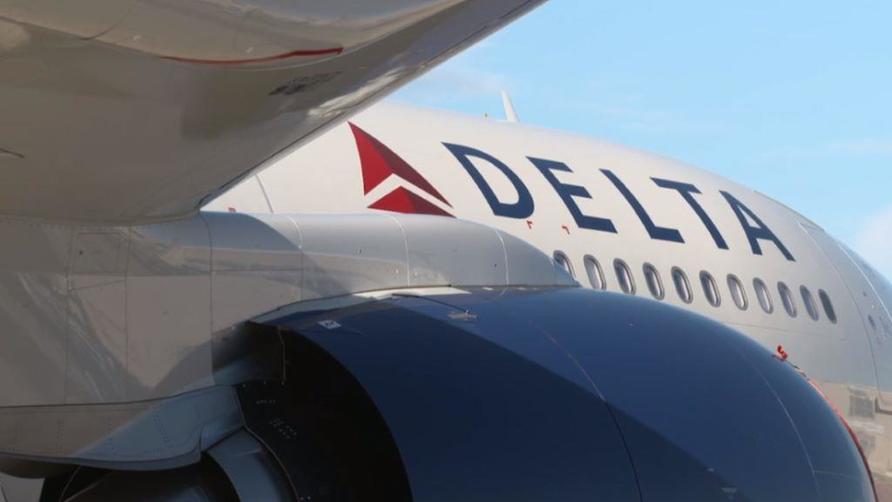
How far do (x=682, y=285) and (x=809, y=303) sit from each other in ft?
6.19

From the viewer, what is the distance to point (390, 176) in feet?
28.2

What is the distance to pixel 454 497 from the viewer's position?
16.0 ft

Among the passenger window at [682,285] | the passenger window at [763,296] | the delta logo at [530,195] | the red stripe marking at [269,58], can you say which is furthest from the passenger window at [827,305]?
the red stripe marking at [269,58]

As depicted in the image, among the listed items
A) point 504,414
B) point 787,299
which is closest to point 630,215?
point 787,299

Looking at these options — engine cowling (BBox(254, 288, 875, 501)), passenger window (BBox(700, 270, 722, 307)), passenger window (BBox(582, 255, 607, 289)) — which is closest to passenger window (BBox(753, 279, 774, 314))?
passenger window (BBox(700, 270, 722, 307))

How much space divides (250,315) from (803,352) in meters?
7.21

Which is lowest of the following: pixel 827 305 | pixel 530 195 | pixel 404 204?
pixel 827 305

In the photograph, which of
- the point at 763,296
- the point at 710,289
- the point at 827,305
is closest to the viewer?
the point at 710,289

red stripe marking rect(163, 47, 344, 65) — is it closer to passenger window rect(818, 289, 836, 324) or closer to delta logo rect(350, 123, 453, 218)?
delta logo rect(350, 123, 453, 218)

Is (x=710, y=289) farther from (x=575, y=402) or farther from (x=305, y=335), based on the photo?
(x=305, y=335)

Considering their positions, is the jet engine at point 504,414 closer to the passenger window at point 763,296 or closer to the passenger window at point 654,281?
the passenger window at point 654,281

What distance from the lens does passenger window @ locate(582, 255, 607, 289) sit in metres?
9.84

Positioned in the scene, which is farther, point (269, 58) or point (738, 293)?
point (738, 293)

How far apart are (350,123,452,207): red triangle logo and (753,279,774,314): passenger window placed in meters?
3.65
